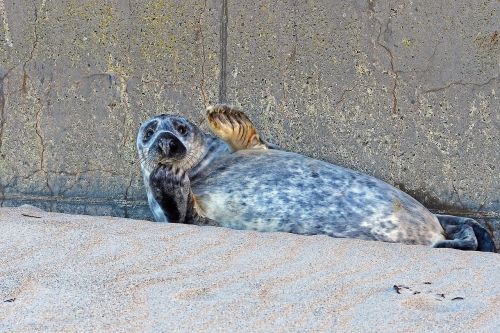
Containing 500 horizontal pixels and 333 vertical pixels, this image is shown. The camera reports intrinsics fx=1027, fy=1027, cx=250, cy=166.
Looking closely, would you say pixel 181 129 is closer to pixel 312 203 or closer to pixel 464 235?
pixel 312 203

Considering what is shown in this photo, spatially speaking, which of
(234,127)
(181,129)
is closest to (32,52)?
(181,129)

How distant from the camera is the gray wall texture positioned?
16.3ft

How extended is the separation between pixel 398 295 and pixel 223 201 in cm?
192

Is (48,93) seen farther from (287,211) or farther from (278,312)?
(278,312)

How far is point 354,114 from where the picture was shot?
16.6 ft

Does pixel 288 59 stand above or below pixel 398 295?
above

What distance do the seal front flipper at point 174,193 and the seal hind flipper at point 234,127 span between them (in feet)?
1.66

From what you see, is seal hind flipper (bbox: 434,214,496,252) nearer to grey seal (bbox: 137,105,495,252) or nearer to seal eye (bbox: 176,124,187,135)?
grey seal (bbox: 137,105,495,252)

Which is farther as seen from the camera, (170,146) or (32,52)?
(32,52)

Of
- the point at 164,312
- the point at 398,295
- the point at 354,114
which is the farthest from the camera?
the point at 354,114

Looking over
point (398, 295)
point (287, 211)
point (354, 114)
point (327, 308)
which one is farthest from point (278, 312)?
point (354, 114)

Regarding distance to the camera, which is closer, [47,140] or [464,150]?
[464,150]

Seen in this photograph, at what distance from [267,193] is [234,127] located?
38 centimetres

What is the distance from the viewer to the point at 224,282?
310cm
